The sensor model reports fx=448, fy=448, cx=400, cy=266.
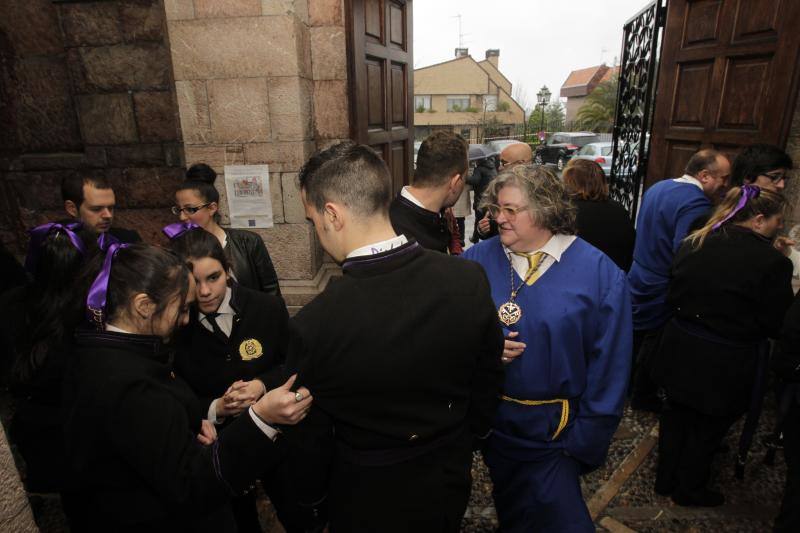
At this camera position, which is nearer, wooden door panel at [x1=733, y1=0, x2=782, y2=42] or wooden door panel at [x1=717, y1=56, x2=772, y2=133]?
wooden door panel at [x1=733, y1=0, x2=782, y2=42]

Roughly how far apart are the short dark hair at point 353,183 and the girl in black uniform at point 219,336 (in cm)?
90

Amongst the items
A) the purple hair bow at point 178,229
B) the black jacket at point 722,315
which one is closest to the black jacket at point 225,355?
the purple hair bow at point 178,229

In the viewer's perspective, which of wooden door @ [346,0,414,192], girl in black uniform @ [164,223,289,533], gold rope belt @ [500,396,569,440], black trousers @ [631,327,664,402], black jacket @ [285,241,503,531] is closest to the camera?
black jacket @ [285,241,503,531]

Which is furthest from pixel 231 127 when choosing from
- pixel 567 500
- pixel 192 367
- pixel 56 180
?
pixel 567 500

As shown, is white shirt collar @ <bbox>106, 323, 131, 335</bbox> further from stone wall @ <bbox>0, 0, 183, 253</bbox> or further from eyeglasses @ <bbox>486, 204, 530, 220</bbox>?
stone wall @ <bbox>0, 0, 183, 253</bbox>

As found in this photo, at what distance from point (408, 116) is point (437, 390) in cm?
477

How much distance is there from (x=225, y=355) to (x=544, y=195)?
5.41ft

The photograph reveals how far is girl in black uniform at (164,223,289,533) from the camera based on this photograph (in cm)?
210

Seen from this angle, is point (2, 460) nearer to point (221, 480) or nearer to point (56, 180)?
point (221, 480)

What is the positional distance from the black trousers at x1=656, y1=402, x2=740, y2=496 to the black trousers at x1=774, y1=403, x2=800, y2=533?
389 millimetres

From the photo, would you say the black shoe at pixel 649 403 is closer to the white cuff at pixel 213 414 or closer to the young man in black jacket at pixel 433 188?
the young man in black jacket at pixel 433 188

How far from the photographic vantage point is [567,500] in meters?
1.92

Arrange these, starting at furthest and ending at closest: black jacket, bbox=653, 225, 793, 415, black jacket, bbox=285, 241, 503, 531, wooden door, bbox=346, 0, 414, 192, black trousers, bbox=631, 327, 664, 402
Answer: wooden door, bbox=346, 0, 414, 192 → black trousers, bbox=631, 327, 664, 402 → black jacket, bbox=653, 225, 793, 415 → black jacket, bbox=285, 241, 503, 531

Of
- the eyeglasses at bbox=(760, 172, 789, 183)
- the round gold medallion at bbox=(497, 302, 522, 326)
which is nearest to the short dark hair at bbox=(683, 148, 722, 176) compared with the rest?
the eyeglasses at bbox=(760, 172, 789, 183)
